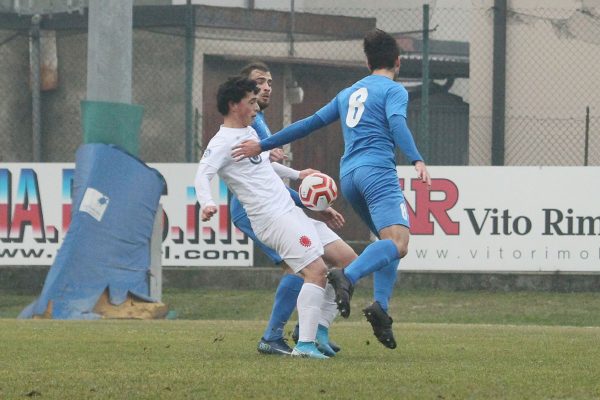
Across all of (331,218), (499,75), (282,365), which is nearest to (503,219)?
(499,75)

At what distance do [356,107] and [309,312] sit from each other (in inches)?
Answer: 51.4

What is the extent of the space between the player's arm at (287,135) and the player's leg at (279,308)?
2.55 ft

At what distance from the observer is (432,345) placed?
31.9 feet

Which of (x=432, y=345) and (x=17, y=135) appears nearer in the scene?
(x=432, y=345)

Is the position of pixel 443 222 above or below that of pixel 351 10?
below

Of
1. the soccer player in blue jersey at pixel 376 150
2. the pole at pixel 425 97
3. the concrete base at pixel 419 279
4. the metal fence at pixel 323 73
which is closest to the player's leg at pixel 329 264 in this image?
the soccer player in blue jersey at pixel 376 150

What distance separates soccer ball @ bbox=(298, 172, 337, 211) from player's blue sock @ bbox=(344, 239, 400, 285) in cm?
80

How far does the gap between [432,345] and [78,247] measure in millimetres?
7372

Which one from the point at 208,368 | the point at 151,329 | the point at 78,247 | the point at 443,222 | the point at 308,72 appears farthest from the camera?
the point at 308,72

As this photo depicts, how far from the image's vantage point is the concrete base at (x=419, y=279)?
17562mm

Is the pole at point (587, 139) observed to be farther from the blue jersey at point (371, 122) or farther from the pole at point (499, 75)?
the blue jersey at point (371, 122)

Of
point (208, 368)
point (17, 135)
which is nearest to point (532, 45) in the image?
point (17, 135)

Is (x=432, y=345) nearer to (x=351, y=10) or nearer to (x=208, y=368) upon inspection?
(x=208, y=368)

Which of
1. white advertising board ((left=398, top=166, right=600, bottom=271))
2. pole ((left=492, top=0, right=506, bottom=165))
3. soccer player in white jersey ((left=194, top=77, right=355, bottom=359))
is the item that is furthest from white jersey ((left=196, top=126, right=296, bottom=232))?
pole ((left=492, top=0, right=506, bottom=165))
